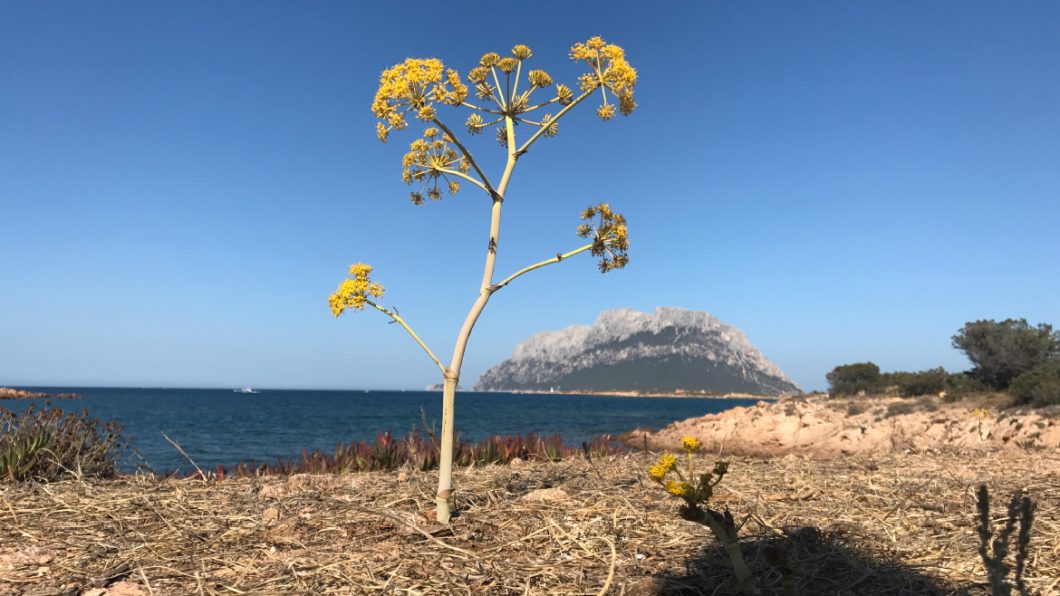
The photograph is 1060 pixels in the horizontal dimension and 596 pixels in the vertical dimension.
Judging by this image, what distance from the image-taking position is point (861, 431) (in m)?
11.0

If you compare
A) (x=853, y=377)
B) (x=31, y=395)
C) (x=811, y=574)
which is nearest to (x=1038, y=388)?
(x=811, y=574)

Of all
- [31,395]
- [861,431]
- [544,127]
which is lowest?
[31,395]

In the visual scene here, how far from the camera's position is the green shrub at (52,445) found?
5.68 metres

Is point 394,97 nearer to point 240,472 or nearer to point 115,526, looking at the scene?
point 115,526

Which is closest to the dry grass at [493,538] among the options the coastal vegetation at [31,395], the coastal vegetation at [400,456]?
the coastal vegetation at [400,456]

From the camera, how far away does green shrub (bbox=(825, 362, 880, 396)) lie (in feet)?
144

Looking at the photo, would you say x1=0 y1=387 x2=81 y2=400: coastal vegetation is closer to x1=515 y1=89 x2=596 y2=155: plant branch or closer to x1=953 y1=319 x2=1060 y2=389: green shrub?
x1=515 y1=89 x2=596 y2=155: plant branch

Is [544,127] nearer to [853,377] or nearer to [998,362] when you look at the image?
[998,362]

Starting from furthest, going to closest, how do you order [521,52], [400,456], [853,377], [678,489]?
[853,377] → [400,456] → [521,52] → [678,489]

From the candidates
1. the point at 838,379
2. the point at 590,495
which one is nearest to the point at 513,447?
the point at 590,495

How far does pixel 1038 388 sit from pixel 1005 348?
1057cm

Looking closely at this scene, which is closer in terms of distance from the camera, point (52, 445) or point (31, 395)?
Result: point (52, 445)

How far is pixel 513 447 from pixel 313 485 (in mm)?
4404

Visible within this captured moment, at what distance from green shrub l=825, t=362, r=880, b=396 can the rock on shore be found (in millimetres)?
32289
